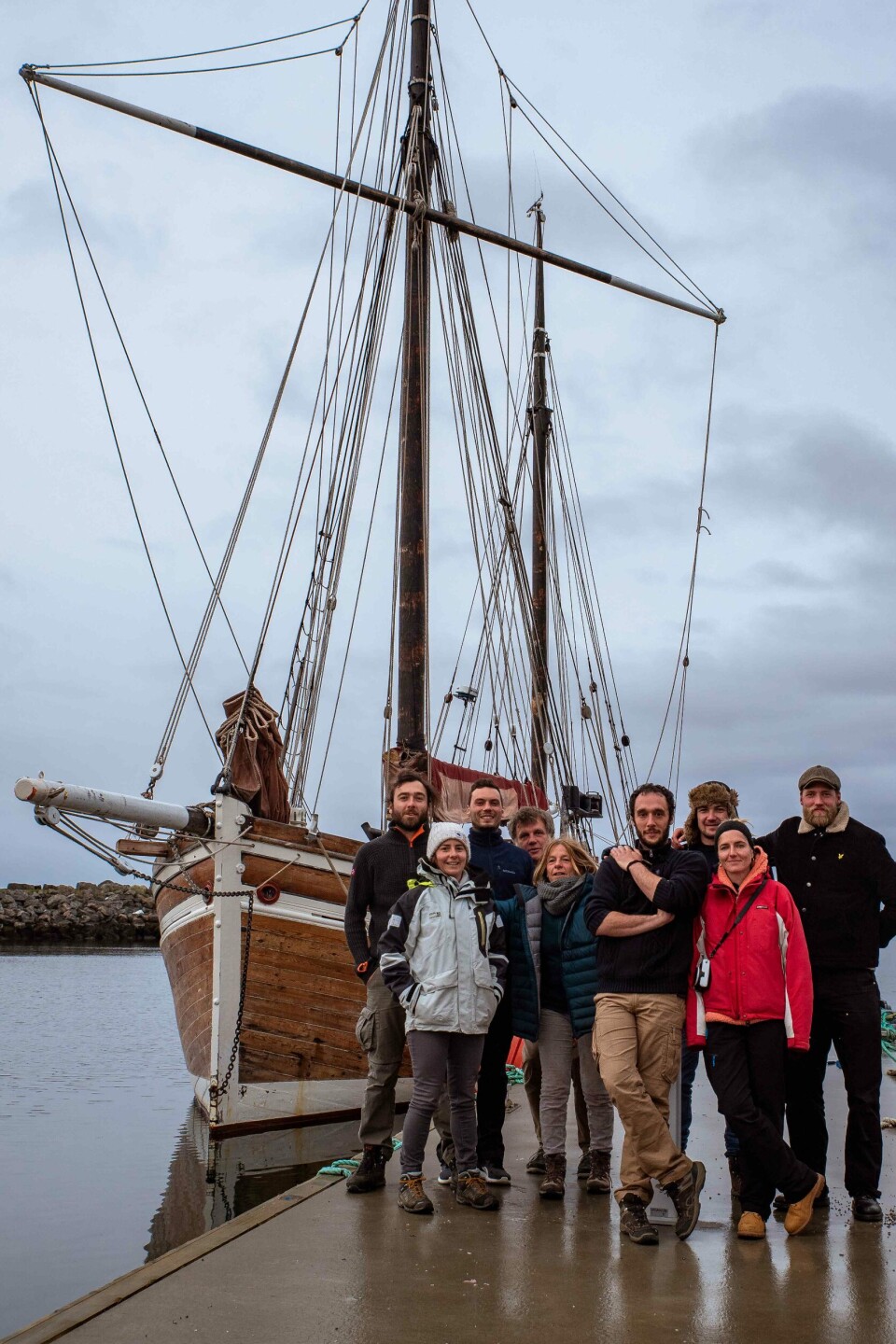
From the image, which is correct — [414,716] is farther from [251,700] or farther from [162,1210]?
[162,1210]

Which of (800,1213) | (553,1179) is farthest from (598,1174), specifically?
(800,1213)

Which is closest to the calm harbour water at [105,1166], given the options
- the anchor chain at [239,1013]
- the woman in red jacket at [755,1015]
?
the anchor chain at [239,1013]

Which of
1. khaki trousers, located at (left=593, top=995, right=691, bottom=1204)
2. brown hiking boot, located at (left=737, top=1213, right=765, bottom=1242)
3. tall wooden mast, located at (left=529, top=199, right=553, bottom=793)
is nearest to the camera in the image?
brown hiking boot, located at (left=737, top=1213, right=765, bottom=1242)

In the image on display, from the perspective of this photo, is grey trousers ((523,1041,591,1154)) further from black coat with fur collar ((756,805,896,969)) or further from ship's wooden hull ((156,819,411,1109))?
ship's wooden hull ((156,819,411,1109))

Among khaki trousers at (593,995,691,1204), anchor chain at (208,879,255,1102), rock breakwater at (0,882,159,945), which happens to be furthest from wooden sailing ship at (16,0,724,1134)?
rock breakwater at (0,882,159,945)

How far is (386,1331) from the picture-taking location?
3.65 meters

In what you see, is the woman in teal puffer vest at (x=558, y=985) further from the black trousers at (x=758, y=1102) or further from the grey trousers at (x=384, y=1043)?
the black trousers at (x=758, y=1102)

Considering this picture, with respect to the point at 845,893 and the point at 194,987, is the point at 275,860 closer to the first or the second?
the point at 194,987

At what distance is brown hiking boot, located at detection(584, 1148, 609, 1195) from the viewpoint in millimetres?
5848

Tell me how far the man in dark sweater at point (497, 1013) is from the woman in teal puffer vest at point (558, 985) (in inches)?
5.3

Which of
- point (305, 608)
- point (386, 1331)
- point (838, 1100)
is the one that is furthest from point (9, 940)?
point (386, 1331)

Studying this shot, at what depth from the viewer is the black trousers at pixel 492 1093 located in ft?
20.1

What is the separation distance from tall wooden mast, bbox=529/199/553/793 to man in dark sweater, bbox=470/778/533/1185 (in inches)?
580

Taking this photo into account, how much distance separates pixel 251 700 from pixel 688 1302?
838 centimetres
